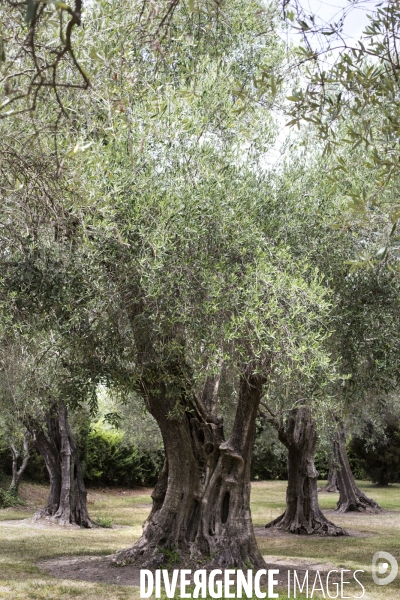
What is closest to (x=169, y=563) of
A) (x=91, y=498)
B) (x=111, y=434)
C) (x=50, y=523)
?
(x=50, y=523)

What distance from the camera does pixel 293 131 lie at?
12.9m

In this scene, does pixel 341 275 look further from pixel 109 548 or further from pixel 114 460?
pixel 114 460

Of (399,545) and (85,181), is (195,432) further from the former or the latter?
(399,545)

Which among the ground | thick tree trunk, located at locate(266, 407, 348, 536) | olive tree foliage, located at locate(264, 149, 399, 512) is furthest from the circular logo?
thick tree trunk, located at locate(266, 407, 348, 536)

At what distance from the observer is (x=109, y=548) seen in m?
16.6

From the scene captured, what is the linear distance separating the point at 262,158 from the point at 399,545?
38.0 feet

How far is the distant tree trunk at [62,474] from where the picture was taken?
21766 mm

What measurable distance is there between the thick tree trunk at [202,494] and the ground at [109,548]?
952 mm

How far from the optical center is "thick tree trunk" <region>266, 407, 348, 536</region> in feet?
69.4

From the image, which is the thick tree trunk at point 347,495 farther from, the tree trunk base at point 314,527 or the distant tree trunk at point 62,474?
the distant tree trunk at point 62,474

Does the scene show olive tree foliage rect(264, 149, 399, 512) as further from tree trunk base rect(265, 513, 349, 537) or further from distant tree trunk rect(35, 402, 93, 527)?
distant tree trunk rect(35, 402, 93, 527)

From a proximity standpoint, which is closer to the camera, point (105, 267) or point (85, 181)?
point (85, 181)

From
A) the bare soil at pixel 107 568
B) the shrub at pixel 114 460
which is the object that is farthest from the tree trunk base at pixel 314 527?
the shrub at pixel 114 460

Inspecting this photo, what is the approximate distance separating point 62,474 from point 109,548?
5.75m
